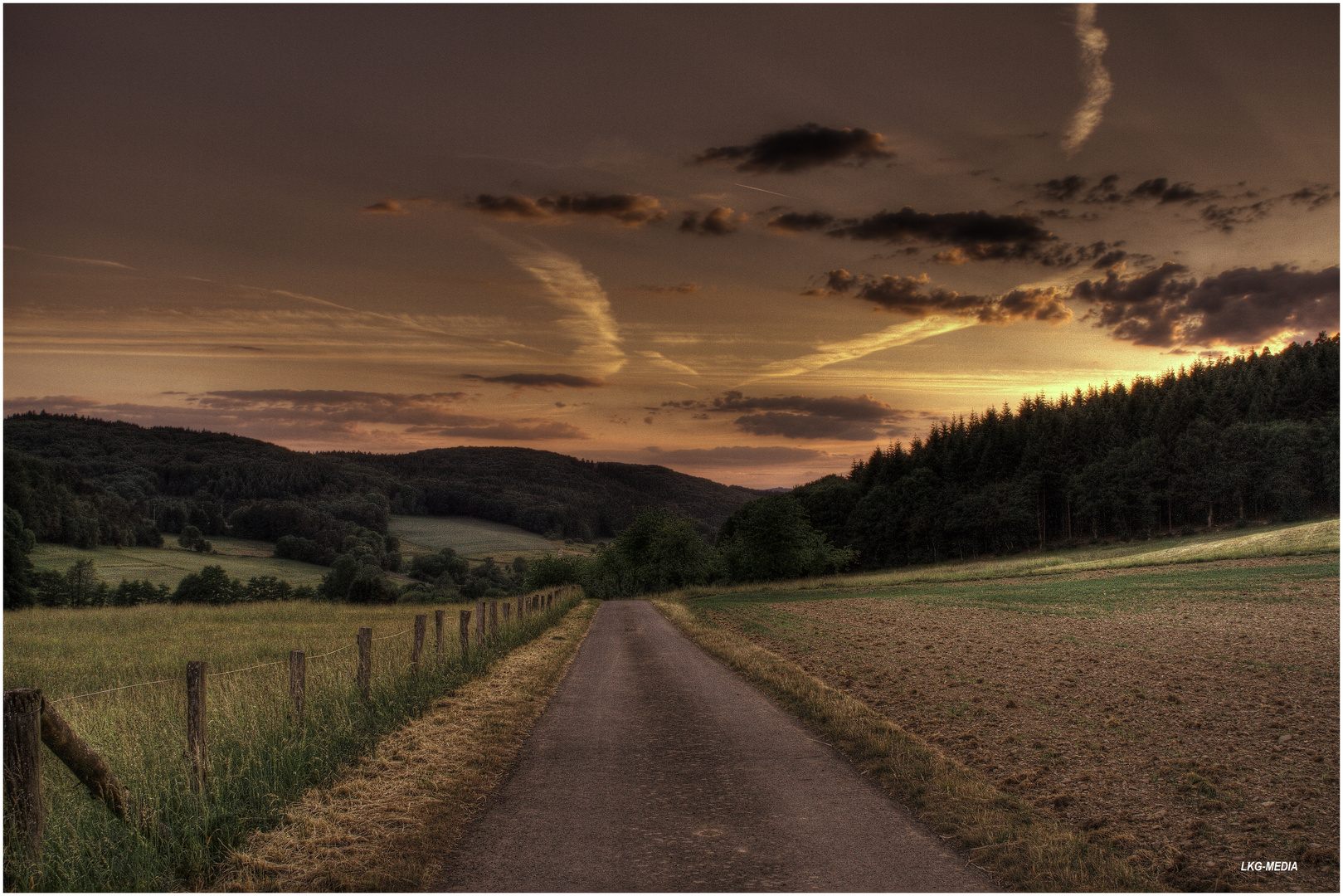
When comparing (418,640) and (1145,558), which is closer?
(418,640)

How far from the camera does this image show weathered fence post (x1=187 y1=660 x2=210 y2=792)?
23.7 feet

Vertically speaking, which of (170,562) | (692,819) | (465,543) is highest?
(692,819)

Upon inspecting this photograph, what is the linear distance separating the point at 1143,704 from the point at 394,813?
36.5 feet

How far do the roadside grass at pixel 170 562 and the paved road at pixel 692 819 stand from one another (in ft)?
305

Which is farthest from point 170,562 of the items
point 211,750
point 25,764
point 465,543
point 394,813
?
point 25,764

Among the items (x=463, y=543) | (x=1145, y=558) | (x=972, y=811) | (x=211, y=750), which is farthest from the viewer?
(x=463, y=543)

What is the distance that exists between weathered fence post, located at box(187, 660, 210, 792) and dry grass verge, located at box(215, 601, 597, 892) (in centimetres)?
93

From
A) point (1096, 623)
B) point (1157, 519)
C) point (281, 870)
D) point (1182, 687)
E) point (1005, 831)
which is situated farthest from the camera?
point (1157, 519)

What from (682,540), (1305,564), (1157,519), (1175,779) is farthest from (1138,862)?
(1157,519)

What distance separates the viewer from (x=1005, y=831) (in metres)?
6.68

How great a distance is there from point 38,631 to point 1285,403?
4971 inches

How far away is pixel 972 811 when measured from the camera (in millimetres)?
7164

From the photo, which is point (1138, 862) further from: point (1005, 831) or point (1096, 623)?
point (1096, 623)

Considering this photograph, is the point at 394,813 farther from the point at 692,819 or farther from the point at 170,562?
the point at 170,562
